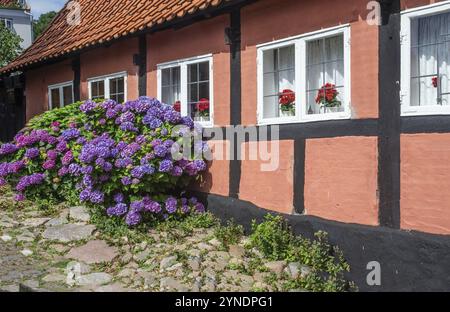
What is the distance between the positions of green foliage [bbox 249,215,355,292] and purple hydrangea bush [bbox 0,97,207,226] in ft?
5.50

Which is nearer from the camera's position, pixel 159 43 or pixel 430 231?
pixel 430 231

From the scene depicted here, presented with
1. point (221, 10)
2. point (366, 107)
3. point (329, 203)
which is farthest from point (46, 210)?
point (366, 107)

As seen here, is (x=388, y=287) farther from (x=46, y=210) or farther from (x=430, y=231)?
(x=46, y=210)

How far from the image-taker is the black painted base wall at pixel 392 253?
4.59m

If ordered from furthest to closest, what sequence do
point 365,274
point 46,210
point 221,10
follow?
point 46,210
point 221,10
point 365,274

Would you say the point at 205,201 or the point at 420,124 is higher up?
the point at 420,124

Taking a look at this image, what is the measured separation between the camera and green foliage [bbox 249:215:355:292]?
5.40 metres

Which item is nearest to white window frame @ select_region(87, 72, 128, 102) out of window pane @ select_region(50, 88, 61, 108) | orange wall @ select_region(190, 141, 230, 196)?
window pane @ select_region(50, 88, 61, 108)

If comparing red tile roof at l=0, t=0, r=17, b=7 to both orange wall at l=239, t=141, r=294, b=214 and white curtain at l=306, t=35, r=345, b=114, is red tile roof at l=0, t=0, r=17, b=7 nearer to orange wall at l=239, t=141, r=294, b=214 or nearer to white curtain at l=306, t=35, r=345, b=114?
orange wall at l=239, t=141, r=294, b=214

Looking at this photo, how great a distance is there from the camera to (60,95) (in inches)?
474

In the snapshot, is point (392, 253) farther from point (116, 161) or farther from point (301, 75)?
point (116, 161)

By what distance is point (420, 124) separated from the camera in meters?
4.79

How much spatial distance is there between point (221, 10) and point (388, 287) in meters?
4.33
